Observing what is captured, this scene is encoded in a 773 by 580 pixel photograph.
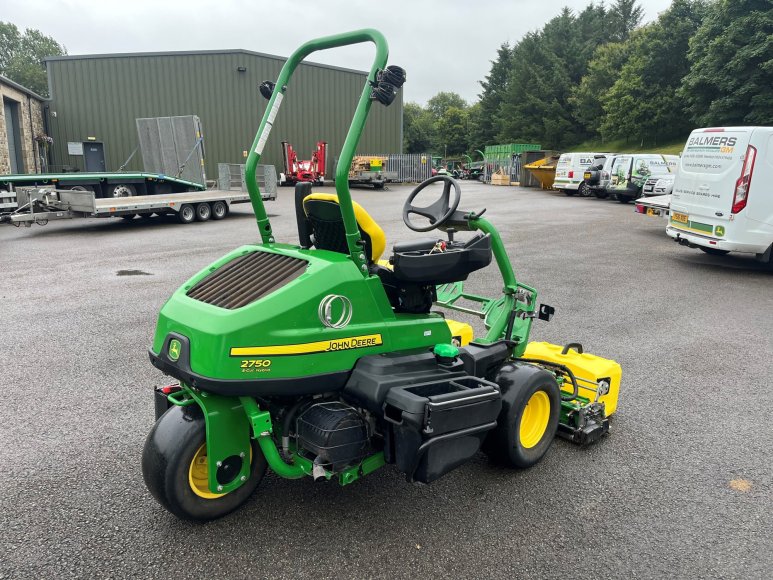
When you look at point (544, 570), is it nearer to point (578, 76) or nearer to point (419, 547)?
point (419, 547)

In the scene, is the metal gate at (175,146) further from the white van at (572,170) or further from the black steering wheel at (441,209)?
the black steering wheel at (441,209)

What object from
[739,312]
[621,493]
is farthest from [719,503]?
[739,312]

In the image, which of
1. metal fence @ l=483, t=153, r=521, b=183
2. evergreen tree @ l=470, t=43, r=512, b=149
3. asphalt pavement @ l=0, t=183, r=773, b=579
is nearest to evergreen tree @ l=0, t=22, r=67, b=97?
evergreen tree @ l=470, t=43, r=512, b=149

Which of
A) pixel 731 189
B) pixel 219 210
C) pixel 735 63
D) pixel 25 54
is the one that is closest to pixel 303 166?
pixel 219 210

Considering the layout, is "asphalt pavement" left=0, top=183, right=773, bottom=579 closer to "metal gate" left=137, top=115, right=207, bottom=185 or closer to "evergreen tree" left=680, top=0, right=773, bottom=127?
"metal gate" left=137, top=115, right=207, bottom=185

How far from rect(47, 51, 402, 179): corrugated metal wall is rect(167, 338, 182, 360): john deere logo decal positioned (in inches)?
1156

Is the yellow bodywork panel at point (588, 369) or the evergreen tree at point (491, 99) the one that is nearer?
the yellow bodywork panel at point (588, 369)

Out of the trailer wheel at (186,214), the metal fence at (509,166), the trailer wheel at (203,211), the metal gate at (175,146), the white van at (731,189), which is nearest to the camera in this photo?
the white van at (731,189)

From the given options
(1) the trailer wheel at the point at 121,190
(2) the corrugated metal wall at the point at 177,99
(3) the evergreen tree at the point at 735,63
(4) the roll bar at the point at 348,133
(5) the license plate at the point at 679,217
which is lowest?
(1) the trailer wheel at the point at 121,190

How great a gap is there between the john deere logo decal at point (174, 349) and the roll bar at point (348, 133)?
906mm

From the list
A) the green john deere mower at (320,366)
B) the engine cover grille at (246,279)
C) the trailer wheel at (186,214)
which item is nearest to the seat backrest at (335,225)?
the green john deere mower at (320,366)

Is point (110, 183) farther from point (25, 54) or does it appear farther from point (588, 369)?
point (25, 54)

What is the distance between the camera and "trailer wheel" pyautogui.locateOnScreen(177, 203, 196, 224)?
15180mm

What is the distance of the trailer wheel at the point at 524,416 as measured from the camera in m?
3.36
